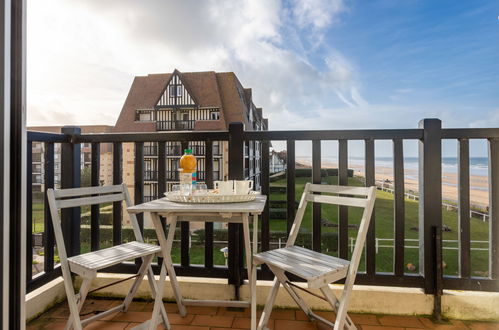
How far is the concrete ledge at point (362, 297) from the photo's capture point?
186 centimetres

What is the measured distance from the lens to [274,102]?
22.5m

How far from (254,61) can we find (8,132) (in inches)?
636

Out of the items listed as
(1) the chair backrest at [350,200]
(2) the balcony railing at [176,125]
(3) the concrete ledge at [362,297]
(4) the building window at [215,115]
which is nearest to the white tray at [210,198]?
(1) the chair backrest at [350,200]

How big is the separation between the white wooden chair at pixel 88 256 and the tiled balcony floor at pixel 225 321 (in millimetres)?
94

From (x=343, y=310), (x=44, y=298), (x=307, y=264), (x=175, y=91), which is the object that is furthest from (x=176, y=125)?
(x=343, y=310)

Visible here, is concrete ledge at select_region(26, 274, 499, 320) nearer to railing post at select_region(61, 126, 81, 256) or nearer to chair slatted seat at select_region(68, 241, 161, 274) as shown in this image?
railing post at select_region(61, 126, 81, 256)

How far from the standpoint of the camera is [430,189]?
189 centimetres

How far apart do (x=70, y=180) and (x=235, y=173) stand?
1186 millimetres

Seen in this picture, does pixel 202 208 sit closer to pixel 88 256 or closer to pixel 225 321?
pixel 88 256

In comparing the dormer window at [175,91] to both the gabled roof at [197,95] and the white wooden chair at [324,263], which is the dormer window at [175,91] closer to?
the gabled roof at [197,95]

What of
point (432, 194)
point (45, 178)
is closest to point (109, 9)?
point (45, 178)

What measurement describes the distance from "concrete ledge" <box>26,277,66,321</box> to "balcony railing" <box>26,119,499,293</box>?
0.05 meters

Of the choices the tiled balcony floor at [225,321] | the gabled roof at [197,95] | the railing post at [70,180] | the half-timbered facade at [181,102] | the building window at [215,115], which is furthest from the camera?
the half-timbered facade at [181,102]

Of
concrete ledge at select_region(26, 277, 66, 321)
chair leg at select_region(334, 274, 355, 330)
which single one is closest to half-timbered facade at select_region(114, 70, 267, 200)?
concrete ledge at select_region(26, 277, 66, 321)
